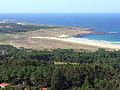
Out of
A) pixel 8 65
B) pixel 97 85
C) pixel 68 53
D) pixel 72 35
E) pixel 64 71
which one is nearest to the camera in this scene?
pixel 97 85

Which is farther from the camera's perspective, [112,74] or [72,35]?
[72,35]

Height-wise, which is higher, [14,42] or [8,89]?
[8,89]

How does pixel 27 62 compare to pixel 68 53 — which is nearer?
pixel 27 62

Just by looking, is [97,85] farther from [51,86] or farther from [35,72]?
[35,72]

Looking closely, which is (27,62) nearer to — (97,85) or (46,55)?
(97,85)

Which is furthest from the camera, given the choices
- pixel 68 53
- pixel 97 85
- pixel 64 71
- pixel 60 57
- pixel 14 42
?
pixel 14 42

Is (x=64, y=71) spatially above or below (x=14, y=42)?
above

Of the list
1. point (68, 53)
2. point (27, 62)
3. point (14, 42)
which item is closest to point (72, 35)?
point (14, 42)

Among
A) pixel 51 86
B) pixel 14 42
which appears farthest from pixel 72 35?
pixel 51 86

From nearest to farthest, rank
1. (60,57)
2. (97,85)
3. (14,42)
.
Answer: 1. (97,85)
2. (60,57)
3. (14,42)
